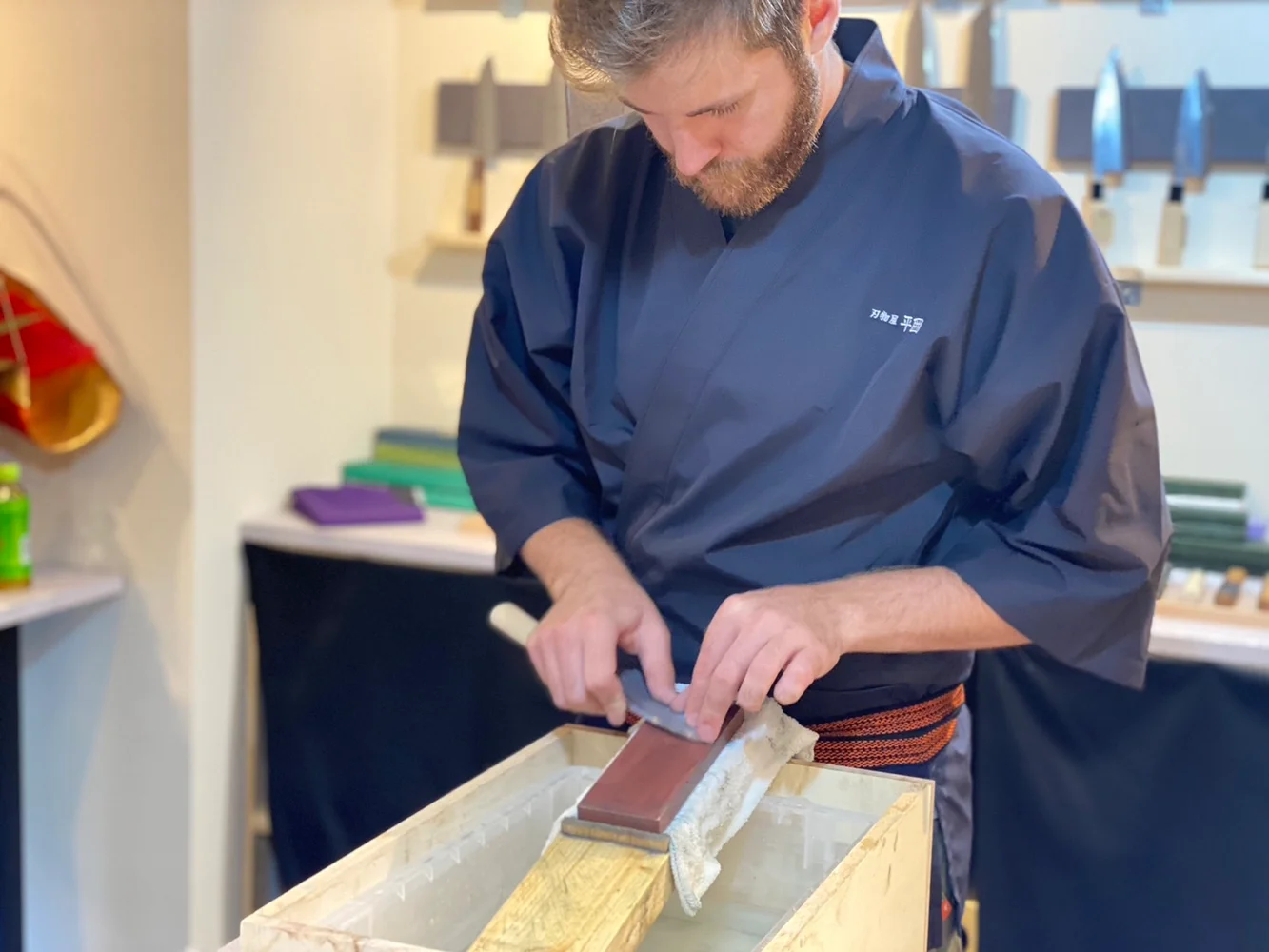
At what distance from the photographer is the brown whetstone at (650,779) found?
2.58ft

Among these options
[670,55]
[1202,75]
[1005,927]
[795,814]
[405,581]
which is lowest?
[1005,927]

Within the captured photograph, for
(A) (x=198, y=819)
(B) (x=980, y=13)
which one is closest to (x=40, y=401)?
(A) (x=198, y=819)

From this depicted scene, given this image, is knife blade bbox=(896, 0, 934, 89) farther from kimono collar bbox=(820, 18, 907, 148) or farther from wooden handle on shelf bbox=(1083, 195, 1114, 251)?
kimono collar bbox=(820, 18, 907, 148)

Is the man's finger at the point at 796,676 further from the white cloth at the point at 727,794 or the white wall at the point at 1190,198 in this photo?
the white wall at the point at 1190,198

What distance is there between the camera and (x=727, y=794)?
0.84 metres

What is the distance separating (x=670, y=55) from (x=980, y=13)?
130 cm

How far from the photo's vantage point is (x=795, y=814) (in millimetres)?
900

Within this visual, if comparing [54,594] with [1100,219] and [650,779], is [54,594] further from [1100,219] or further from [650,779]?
[1100,219]

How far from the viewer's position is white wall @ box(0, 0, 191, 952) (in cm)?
181

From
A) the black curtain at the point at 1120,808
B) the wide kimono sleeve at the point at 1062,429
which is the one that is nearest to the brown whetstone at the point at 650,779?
the wide kimono sleeve at the point at 1062,429

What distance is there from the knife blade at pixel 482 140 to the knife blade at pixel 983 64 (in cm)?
76

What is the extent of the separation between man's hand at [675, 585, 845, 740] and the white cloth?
26mm

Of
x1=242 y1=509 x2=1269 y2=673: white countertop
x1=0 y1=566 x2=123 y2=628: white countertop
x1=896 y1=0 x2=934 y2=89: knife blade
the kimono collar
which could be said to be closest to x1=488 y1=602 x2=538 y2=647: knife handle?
the kimono collar

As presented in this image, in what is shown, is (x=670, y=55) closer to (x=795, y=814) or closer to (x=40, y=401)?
(x=795, y=814)
